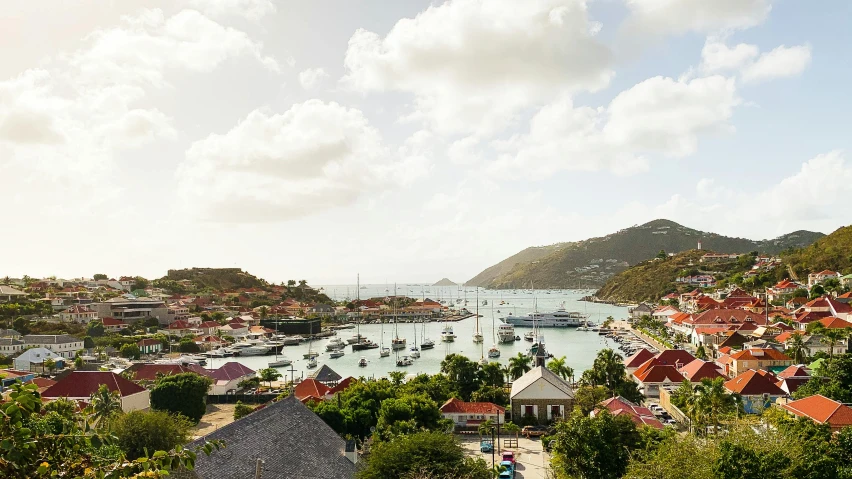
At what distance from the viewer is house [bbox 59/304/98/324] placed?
79000mm

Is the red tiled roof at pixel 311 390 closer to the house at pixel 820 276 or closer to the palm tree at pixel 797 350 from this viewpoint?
the palm tree at pixel 797 350

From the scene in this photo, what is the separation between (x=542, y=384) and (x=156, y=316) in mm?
72795

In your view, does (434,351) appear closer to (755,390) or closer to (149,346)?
(149,346)

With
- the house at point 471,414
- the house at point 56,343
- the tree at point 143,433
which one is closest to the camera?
the tree at point 143,433

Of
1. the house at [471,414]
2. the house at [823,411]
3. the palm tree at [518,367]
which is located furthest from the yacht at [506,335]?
the house at [823,411]

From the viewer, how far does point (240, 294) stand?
128 m

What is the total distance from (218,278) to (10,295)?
58979 millimetres

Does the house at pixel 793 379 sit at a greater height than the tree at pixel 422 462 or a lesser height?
lesser

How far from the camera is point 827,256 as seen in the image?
93500 mm

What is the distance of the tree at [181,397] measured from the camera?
108 feet

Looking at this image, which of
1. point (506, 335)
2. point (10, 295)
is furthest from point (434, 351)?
point (10, 295)

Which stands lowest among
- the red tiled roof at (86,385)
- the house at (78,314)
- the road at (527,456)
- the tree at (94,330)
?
the road at (527,456)

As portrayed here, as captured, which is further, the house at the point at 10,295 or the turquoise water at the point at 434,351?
the house at the point at 10,295

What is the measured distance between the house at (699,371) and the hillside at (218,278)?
111873 mm
